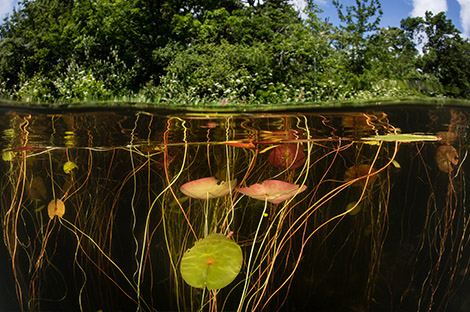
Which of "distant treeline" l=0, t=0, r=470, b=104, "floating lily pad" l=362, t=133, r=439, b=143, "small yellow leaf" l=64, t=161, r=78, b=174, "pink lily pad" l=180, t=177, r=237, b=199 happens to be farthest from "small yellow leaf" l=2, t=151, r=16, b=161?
"floating lily pad" l=362, t=133, r=439, b=143

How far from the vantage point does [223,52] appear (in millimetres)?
4004

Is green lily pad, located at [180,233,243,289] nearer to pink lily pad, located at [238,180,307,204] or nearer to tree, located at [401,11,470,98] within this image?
pink lily pad, located at [238,180,307,204]

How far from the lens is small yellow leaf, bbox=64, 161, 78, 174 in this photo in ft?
7.63

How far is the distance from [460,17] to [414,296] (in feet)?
5.28

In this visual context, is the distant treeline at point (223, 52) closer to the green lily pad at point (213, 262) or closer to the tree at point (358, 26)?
the tree at point (358, 26)

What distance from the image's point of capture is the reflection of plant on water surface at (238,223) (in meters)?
2.06

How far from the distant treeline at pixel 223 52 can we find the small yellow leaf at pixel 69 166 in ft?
1.63

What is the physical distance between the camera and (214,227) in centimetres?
190


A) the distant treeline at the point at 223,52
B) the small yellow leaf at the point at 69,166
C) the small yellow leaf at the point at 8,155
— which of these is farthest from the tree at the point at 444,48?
the small yellow leaf at the point at 8,155

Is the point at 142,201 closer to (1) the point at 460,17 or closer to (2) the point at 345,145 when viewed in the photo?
(2) the point at 345,145

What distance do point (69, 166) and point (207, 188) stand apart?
1.10 metres

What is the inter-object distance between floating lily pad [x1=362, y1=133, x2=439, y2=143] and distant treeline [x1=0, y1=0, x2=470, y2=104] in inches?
11.1

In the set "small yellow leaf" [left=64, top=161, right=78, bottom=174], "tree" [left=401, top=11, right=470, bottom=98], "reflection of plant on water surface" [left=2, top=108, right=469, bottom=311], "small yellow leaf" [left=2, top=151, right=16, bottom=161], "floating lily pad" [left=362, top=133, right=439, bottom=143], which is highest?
"tree" [left=401, top=11, right=470, bottom=98]

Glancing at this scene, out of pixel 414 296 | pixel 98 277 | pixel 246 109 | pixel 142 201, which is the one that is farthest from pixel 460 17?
pixel 98 277
